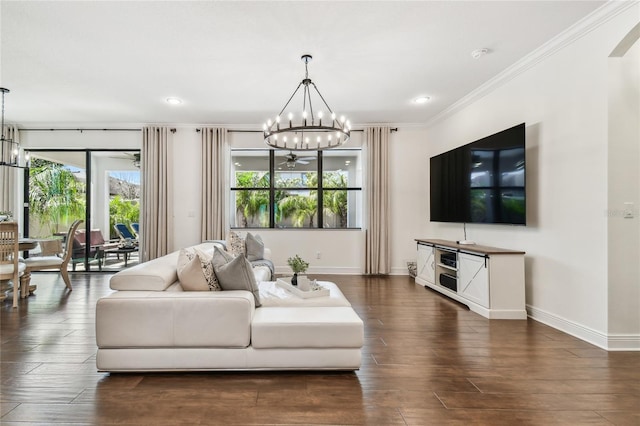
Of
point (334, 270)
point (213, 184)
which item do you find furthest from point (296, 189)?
point (334, 270)

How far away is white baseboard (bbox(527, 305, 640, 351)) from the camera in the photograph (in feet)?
8.81

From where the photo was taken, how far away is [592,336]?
2.82 metres

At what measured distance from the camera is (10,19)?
2.83 metres

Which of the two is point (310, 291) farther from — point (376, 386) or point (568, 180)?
point (568, 180)

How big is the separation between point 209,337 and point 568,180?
3.50 meters

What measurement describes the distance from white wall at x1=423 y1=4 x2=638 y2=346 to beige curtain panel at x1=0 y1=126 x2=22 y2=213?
8.27 metres

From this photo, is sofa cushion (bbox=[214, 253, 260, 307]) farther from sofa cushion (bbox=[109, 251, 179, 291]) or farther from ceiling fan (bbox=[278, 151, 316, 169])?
ceiling fan (bbox=[278, 151, 316, 169])

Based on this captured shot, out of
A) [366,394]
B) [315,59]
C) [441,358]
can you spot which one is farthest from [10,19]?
[441,358]

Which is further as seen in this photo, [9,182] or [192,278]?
[9,182]

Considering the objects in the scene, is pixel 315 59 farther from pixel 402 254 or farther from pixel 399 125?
pixel 402 254

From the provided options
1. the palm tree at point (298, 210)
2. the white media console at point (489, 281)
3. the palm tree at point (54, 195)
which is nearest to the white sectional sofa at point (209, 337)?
the white media console at point (489, 281)

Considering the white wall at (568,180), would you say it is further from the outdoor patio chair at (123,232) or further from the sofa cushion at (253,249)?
the outdoor patio chair at (123,232)

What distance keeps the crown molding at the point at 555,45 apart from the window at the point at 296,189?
2.47 metres

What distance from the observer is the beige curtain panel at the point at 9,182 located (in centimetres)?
586
